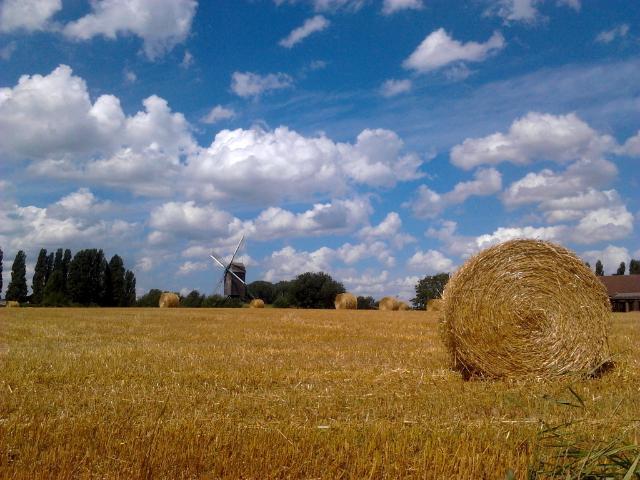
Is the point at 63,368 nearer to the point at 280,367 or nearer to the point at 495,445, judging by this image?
the point at 280,367

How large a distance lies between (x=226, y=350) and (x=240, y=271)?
59.5m

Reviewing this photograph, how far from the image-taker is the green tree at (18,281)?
219ft

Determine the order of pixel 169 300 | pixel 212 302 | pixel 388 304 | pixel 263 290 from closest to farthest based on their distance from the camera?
1. pixel 388 304
2. pixel 169 300
3. pixel 212 302
4. pixel 263 290

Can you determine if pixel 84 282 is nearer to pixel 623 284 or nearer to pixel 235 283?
pixel 235 283

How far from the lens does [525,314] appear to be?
9344mm

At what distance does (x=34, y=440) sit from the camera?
15.6ft

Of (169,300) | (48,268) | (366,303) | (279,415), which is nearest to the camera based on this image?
(279,415)

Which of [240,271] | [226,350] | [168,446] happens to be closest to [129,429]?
[168,446]

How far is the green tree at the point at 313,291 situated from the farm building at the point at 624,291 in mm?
25639

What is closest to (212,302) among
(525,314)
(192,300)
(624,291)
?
(192,300)

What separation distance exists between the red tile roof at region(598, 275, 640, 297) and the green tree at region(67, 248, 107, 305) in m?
49.4

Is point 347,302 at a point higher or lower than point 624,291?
lower

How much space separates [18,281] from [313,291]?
3072 cm

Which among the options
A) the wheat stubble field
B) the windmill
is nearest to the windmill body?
the windmill
